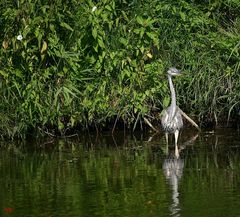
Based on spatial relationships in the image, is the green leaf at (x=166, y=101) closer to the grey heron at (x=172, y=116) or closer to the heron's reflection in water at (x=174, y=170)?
the grey heron at (x=172, y=116)

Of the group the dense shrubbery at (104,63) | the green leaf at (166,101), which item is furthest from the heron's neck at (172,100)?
the green leaf at (166,101)

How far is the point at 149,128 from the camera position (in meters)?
13.1

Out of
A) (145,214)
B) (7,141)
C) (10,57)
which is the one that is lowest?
(145,214)

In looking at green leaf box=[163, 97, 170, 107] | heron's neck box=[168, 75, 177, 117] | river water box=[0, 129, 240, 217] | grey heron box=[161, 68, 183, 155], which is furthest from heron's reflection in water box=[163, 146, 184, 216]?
green leaf box=[163, 97, 170, 107]

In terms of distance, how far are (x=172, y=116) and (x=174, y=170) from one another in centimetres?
194

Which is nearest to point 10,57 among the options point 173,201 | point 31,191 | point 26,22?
point 26,22

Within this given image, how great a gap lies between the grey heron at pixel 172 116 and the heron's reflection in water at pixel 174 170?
26 cm

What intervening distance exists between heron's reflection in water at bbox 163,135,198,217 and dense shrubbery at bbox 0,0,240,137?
88 centimetres

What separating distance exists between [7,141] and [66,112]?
93cm

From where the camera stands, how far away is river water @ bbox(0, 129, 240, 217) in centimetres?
826

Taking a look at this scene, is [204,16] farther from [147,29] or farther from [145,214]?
[145,214]

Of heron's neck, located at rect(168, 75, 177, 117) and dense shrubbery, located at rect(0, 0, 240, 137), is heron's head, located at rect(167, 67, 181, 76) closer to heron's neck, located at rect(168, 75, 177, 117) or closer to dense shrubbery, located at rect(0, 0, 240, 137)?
heron's neck, located at rect(168, 75, 177, 117)

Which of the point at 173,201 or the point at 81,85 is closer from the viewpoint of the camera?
the point at 173,201

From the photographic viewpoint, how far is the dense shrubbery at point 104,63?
12.0m
